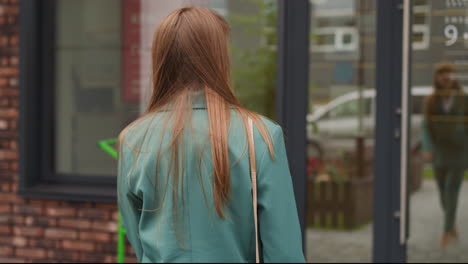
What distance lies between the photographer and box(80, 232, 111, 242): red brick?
5004 mm

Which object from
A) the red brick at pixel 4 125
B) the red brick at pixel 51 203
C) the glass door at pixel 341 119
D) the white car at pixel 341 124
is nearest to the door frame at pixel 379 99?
the red brick at pixel 51 203

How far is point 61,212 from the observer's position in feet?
16.7

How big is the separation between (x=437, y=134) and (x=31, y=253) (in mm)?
3280

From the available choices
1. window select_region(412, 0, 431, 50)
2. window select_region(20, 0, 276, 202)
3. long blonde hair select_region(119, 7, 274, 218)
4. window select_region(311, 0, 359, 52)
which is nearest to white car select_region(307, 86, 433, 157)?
window select_region(311, 0, 359, 52)

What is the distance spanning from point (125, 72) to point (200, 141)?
3.25 m

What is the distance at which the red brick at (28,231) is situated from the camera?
5.17 m

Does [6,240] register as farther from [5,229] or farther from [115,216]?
[115,216]

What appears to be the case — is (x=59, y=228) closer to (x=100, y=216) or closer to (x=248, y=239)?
(x=100, y=216)

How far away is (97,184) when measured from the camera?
5137 mm

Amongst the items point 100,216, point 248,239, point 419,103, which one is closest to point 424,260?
point 419,103

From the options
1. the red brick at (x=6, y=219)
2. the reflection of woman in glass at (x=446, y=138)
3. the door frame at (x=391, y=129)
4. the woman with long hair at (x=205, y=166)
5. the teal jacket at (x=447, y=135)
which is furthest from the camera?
the teal jacket at (x=447, y=135)

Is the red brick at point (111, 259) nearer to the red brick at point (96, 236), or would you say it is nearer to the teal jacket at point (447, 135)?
the red brick at point (96, 236)

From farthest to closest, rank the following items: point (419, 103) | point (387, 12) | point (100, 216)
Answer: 1. point (419, 103)
2. point (100, 216)
3. point (387, 12)

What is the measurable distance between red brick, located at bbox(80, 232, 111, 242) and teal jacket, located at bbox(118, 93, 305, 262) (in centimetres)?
306
